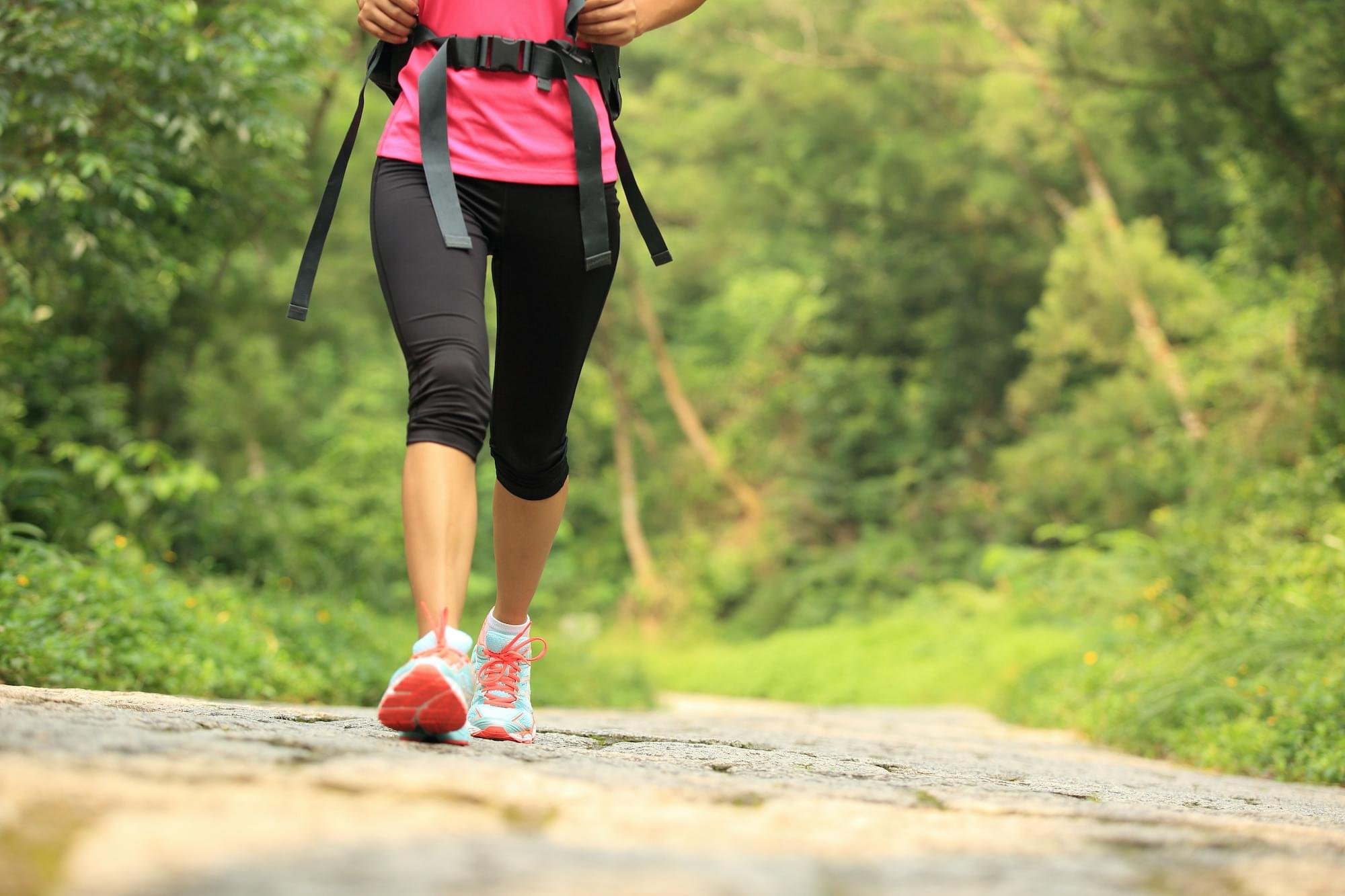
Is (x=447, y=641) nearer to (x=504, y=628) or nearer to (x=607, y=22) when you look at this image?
→ (x=504, y=628)

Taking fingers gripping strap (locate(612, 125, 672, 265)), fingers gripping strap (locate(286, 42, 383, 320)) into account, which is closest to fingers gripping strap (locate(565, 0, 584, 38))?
fingers gripping strap (locate(612, 125, 672, 265))

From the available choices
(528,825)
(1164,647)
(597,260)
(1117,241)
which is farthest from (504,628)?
(1117,241)

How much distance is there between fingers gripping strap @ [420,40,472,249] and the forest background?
2968 millimetres

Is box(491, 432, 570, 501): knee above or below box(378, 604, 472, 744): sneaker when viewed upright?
above

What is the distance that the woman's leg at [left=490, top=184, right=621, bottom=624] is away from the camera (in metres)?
2.86

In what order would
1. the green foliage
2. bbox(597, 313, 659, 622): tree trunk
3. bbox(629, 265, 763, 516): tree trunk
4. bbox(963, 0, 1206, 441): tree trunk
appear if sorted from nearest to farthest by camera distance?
1. the green foliage
2. bbox(963, 0, 1206, 441): tree trunk
3. bbox(597, 313, 659, 622): tree trunk
4. bbox(629, 265, 763, 516): tree trunk

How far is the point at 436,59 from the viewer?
2.78m

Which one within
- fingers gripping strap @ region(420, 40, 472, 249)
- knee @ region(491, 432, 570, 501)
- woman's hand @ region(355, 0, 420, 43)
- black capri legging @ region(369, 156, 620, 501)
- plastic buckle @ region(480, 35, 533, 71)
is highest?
woman's hand @ region(355, 0, 420, 43)

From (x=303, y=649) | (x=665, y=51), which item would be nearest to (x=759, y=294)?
(x=665, y=51)

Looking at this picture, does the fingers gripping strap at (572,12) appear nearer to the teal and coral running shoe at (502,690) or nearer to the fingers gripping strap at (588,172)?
the fingers gripping strap at (588,172)

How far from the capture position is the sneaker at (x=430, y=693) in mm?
2311

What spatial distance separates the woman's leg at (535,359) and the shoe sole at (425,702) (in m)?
0.74

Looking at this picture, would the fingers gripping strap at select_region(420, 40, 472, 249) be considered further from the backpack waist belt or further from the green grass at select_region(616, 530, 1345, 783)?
the green grass at select_region(616, 530, 1345, 783)

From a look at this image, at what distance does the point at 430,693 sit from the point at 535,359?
0.89 metres
